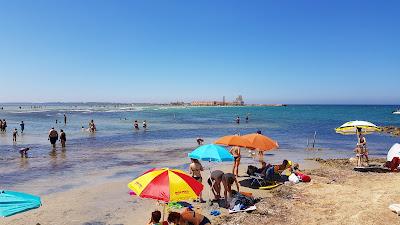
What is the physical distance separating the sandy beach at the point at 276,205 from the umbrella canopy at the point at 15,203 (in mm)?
3330

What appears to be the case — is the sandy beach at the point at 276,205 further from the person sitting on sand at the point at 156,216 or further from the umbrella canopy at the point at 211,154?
the person sitting on sand at the point at 156,216

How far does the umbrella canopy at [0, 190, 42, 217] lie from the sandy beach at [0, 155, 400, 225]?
3.33 m

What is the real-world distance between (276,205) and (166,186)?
17.9ft

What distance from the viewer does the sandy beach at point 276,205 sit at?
1029 centimetres

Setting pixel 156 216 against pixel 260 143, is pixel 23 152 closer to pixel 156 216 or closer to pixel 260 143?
pixel 260 143

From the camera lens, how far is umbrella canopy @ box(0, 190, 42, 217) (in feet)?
22.8

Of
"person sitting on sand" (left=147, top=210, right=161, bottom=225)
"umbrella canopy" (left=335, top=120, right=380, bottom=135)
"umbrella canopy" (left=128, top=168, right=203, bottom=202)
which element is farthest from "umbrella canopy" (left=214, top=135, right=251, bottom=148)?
"umbrella canopy" (left=335, top=120, right=380, bottom=135)

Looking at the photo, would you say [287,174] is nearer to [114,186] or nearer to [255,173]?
[255,173]

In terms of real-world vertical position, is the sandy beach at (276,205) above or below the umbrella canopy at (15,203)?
below

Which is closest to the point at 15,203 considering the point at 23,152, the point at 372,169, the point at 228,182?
the point at 228,182

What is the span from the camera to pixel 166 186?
770cm

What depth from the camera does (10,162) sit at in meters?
21.3

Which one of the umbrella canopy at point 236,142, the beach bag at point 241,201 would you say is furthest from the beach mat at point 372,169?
the beach bag at point 241,201

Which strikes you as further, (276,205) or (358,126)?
(358,126)
